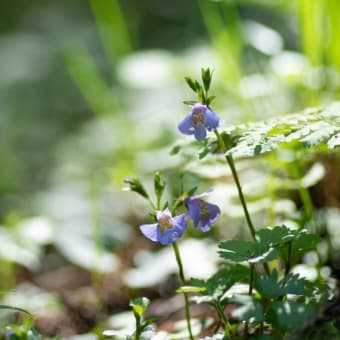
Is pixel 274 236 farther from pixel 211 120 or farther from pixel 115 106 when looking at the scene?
pixel 115 106

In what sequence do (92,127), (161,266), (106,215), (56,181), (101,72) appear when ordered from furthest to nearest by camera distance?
(101,72) → (92,127) → (56,181) → (106,215) → (161,266)

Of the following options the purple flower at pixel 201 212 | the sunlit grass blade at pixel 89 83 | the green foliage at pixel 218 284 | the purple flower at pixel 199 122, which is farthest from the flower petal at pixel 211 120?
the sunlit grass blade at pixel 89 83

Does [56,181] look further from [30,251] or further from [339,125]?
[339,125]

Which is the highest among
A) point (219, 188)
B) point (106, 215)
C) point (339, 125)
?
point (339, 125)

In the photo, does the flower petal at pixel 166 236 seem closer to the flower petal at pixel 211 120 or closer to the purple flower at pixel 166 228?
the purple flower at pixel 166 228

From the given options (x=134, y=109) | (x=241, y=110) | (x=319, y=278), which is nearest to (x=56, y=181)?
(x=134, y=109)

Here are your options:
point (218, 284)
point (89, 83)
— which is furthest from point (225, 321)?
point (89, 83)

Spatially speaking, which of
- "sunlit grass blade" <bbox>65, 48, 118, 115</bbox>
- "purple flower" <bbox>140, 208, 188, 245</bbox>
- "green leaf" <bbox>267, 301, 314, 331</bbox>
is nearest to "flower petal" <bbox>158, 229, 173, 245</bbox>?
"purple flower" <bbox>140, 208, 188, 245</bbox>

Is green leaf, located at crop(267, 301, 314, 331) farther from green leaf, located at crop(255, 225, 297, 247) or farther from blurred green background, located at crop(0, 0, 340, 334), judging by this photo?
blurred green background, located at crop(0, 0, 340, 334)
